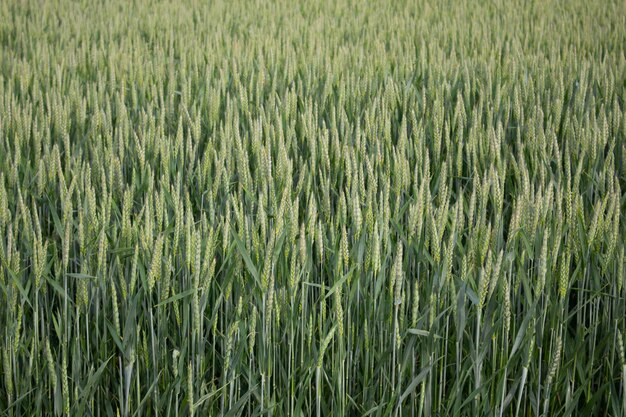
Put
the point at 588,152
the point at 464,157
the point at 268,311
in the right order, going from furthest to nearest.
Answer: the point at 464,157
the point at 588,152
the point at 268,311

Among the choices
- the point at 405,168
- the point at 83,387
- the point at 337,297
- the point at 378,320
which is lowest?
the point at 83,387

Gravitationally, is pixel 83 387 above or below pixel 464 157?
below

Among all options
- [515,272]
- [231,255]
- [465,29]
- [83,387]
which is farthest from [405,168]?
[465,29]

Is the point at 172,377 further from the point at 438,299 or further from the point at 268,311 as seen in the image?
the point at 438,299

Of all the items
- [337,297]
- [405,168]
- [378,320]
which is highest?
[405,168]

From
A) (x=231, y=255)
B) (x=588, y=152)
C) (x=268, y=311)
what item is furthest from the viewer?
(x=588, y=152)

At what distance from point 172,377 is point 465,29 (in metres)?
3.33

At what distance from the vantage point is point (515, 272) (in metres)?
1.66

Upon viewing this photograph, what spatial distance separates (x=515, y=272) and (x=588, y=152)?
1.86ft

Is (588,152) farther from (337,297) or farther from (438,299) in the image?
(337,297)

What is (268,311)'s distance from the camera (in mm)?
1237

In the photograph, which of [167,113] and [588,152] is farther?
[167,113]

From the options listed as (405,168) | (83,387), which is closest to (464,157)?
(405,168)

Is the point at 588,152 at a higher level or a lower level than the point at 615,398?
higher
